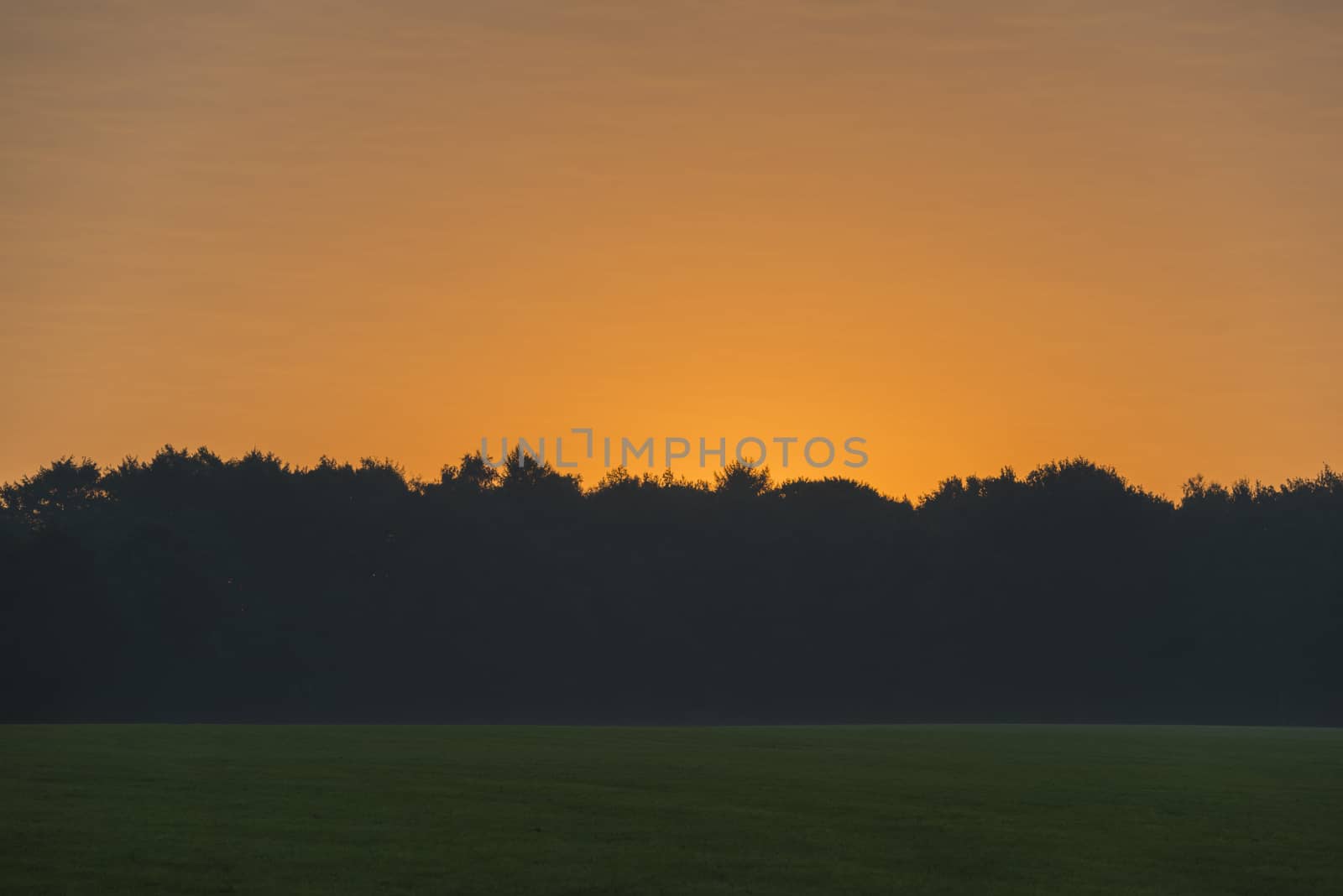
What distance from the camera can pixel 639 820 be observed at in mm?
28156

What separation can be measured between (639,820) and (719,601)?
106893 mm

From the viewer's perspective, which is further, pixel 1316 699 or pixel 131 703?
pixel 1316 699

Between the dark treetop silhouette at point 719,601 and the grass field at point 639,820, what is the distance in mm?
78244

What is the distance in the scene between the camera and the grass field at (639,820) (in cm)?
2252

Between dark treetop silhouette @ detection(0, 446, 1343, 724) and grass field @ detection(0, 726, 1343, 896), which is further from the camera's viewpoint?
dark treetop silhouette @ detection(0, 446, 1343, 724)

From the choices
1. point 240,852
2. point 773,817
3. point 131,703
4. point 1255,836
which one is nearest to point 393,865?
point 240,852

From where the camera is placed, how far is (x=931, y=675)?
5123 inches

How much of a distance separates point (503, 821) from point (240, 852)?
531 cm

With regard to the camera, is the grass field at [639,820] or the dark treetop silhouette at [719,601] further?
the dark treetop silhouette at [719,601]

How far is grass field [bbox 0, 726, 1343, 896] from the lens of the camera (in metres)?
22.5

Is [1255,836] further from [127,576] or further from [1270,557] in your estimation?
[1270,557]

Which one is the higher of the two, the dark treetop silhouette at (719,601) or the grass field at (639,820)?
the dark treetop silhouette at (719,601)

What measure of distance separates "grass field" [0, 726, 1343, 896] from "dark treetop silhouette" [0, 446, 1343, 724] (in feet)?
257

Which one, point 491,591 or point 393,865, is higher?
point 491,591
